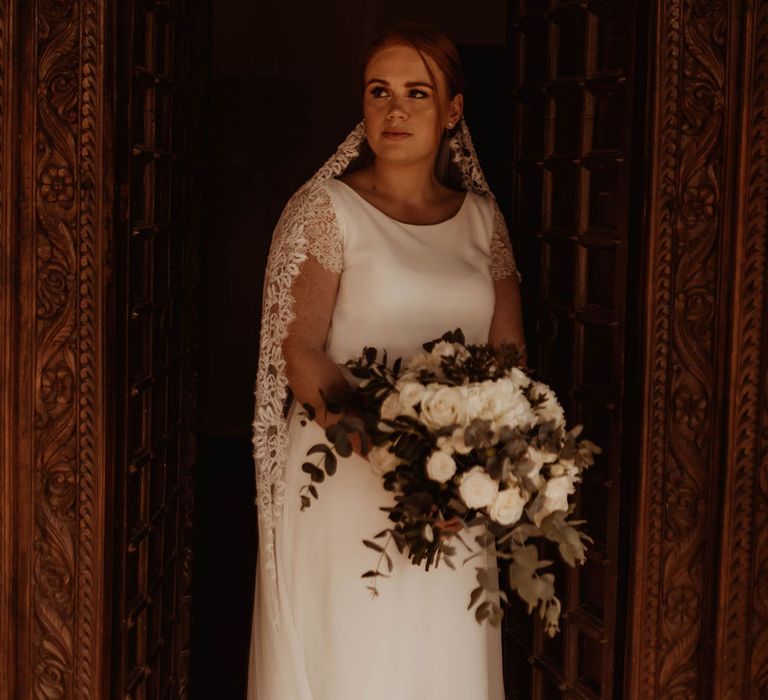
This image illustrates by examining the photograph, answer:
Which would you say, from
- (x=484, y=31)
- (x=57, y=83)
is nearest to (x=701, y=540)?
(x=57, y=83)

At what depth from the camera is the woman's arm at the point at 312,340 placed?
302 cm

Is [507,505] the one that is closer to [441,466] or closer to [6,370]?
[441,466]

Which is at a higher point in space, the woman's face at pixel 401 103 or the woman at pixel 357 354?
the woman's face at pixel 401 103

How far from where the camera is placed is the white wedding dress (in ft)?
10.3

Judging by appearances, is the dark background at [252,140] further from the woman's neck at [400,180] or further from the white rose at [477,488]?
the white rose at [477,488]

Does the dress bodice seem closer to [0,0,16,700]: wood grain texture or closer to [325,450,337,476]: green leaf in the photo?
[325,450,337,476]: green leaf

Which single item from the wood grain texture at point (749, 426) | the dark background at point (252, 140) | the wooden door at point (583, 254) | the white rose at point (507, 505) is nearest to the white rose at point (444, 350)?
the white rose at point (507, 505)

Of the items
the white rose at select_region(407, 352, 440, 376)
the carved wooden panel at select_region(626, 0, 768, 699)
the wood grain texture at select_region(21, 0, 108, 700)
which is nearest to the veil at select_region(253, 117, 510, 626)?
the white rose at select_region(407, 352, 440, 376)

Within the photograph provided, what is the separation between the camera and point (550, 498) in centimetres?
274

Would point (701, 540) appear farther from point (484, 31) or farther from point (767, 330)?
point (484, 31)

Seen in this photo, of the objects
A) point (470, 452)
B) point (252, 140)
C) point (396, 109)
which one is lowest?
point (470, 452)

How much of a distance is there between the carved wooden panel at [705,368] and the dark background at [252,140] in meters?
3.10

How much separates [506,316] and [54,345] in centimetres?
128

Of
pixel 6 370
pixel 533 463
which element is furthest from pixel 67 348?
pixel 533 463
